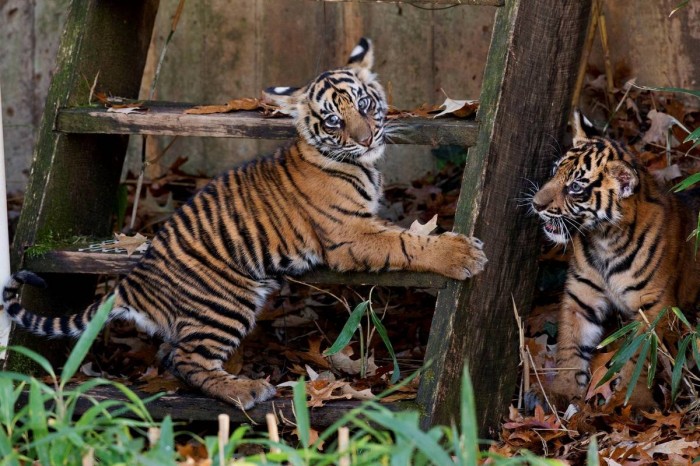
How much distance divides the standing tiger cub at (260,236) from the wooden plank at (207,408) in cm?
11

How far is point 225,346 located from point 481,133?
1.32 meters

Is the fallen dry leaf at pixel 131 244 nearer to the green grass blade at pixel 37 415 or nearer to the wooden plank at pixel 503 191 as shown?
the wooden plank at pixel 503 191

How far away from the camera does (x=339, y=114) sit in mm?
4348

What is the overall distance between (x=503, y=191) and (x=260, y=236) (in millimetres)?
1002

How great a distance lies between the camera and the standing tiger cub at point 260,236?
168 inches

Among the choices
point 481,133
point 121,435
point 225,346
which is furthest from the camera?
point 225,346

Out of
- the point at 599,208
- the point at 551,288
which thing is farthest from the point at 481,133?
the point at 551,288

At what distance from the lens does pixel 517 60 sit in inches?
158

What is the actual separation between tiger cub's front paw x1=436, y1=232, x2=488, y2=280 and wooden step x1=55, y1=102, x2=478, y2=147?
364mm

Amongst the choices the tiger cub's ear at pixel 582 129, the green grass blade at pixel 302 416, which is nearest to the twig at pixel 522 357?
the tiger cub's ear at pixel 582 129

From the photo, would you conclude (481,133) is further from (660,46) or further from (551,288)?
(660,46)

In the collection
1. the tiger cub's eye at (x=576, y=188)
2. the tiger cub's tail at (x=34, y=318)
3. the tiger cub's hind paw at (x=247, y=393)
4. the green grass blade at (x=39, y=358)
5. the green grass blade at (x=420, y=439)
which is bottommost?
the tiger cub's hind paw at (x=247, y=393)

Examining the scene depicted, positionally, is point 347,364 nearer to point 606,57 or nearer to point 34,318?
point 34,318

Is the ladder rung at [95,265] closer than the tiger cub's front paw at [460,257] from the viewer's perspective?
No
